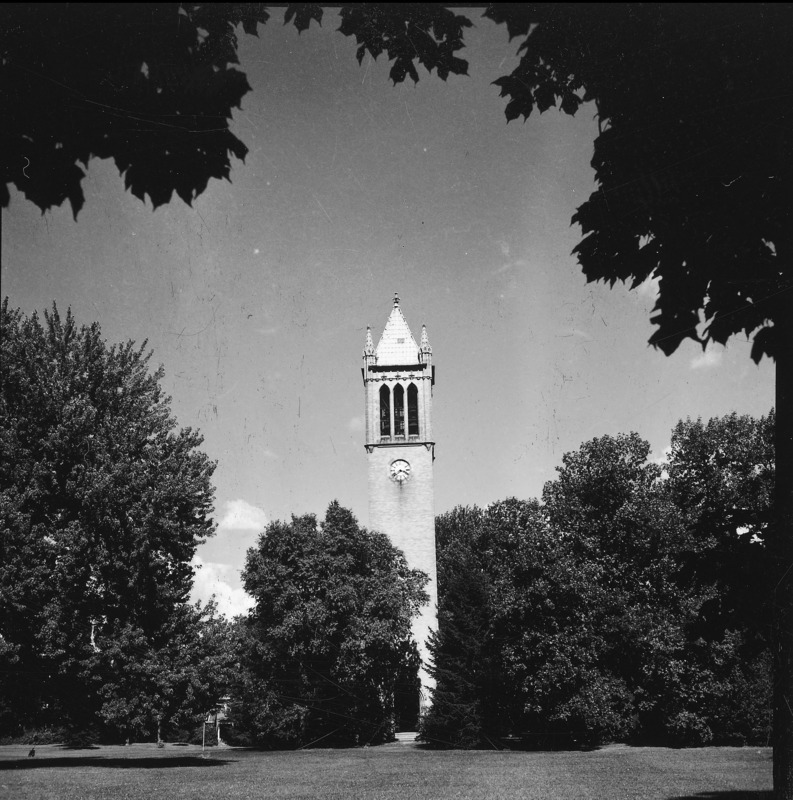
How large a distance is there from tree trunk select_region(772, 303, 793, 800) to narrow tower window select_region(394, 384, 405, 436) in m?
46.1

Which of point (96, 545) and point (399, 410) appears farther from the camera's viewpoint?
point (399, 410)

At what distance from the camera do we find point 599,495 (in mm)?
37781

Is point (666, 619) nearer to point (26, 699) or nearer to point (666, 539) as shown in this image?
point (666, 539)

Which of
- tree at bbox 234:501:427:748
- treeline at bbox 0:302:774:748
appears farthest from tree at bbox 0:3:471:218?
tree at bbox 234:501:427:748

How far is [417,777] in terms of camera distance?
75.5 ft

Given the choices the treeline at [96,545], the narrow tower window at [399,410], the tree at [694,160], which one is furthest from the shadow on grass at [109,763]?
the narrow tower window at [399,410]

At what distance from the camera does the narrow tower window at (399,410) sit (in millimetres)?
53000

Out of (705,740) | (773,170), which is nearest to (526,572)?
(705,740)

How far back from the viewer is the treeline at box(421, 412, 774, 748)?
33344 millimetres

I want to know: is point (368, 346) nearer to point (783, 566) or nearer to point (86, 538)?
point (86, 538)

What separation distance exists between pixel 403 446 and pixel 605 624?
21.1 meters

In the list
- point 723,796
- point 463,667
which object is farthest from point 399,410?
point 723,796

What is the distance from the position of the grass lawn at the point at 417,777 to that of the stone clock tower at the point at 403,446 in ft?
58.5

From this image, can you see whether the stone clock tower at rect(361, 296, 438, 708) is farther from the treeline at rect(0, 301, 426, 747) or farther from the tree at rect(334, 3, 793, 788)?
the tree at rect(334, 3, 793, 788)
